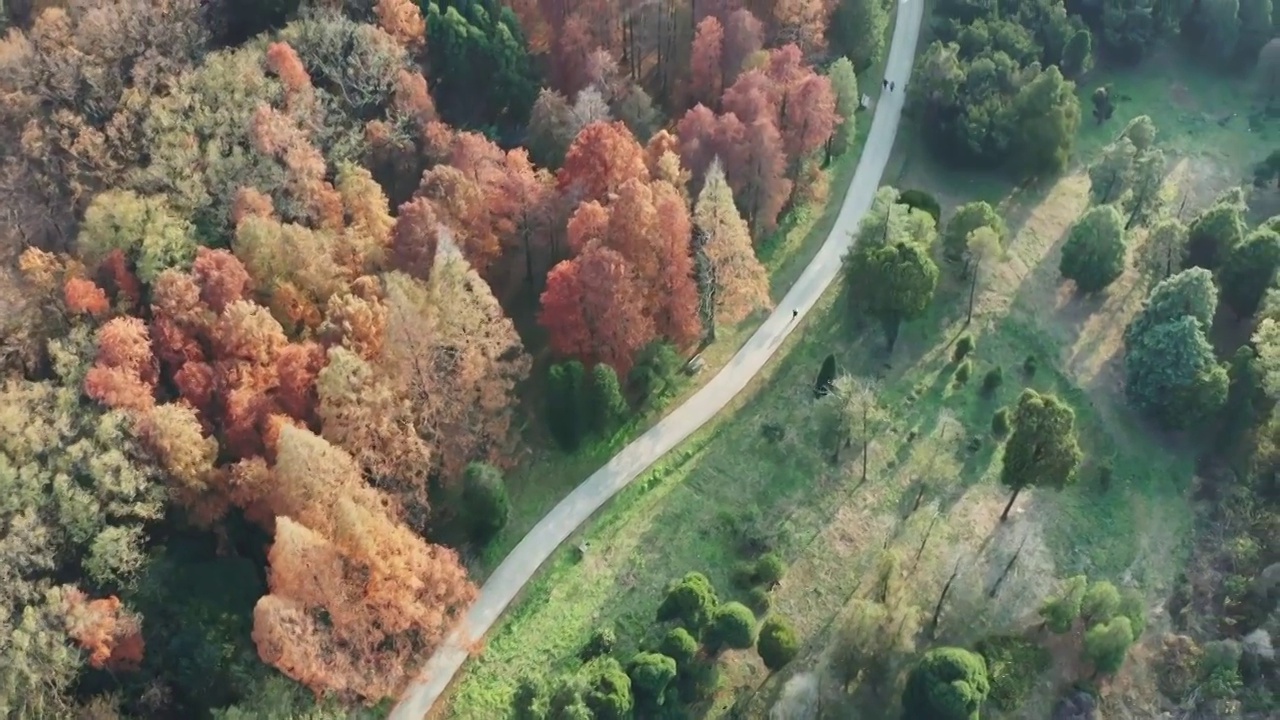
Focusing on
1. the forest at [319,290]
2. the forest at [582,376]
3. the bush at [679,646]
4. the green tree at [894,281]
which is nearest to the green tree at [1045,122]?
the forest at [582,376]

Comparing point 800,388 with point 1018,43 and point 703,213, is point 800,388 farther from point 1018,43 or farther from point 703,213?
point 1018,43

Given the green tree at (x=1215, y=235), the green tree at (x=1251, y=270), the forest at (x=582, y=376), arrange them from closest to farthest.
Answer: the forest at (x=582, y=376) → the green tree at (x=1251, y=270) → the green tree at (x=1215, y=235)

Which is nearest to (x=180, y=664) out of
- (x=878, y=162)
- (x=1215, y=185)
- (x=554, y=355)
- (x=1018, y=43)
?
(x=554, y=355)

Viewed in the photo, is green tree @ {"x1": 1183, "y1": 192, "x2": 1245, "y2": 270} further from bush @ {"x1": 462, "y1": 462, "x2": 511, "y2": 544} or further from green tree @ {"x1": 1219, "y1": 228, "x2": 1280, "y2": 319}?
bush @ {"x1": 462, "y1": 462, "x2": 511, "y2": 544}

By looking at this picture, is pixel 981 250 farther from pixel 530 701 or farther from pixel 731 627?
pixel 530 701

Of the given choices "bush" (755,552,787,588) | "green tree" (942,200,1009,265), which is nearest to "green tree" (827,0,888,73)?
"green tree" (942,200,1009,265)

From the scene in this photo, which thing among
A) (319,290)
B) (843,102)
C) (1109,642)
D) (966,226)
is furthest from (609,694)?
(843,102)

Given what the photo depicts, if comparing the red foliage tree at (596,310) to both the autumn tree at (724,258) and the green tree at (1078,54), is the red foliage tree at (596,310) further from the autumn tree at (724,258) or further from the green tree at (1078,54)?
the green tree at (1078,54)
